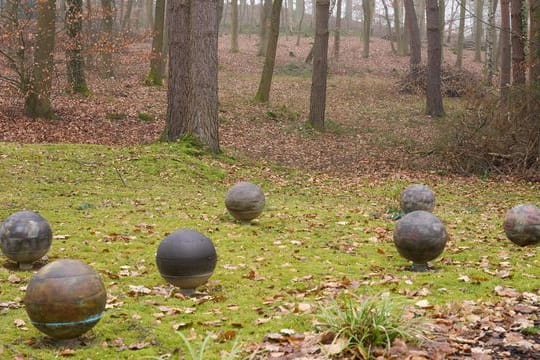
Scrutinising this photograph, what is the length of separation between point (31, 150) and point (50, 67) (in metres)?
5.63

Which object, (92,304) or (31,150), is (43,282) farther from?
(31,150)

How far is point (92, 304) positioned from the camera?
5797mm

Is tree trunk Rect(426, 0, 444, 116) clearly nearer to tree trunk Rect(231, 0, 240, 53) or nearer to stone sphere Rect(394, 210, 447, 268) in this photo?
tree trunk Rect(231, 0, 240, 53)

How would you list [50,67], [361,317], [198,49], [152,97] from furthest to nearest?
[152,97], [50,67], [198,49], [361,317]

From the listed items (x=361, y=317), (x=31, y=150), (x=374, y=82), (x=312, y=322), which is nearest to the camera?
(x=361, y=317)

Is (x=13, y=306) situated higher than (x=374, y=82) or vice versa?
(x=374, y=82)

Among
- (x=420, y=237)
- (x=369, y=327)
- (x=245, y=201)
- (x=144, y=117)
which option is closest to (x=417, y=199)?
(x=245, y=201)

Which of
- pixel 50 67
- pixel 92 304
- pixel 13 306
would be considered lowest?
pixel 13 306

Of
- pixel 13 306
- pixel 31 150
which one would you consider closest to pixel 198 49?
pixel 31 150

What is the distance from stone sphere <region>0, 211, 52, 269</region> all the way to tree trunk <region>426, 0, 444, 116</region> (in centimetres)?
2311

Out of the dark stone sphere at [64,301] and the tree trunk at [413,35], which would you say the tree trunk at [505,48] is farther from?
the dark stone sphere at [64,301]

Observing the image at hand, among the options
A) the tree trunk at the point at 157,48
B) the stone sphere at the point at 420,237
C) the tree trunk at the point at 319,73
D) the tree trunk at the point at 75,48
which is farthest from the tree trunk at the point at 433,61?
the stone sphere at the point at 420,237

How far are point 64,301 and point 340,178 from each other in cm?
1355

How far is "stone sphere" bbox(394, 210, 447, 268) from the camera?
8352 mm
